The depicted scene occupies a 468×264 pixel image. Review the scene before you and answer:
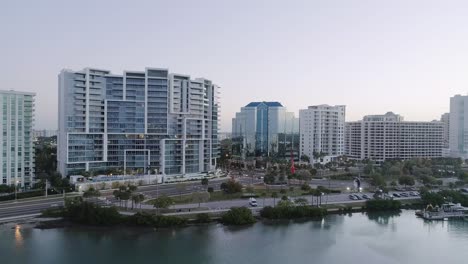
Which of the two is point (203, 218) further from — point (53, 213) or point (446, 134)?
point (446, 134)

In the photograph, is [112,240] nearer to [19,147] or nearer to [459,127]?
[19,147]

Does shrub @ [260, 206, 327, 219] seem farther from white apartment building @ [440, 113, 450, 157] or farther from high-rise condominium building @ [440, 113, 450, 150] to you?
high-rise condominium building @ [440, 113, 450, 150]

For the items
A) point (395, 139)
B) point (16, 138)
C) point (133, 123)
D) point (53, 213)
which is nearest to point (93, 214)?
point (53, 213)

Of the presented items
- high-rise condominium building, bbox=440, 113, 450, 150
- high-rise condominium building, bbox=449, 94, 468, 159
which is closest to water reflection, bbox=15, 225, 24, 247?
high-rise condominium building, bbox=449, 94, 468, 159

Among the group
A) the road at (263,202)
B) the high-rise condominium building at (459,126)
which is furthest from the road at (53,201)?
the high-rise condominium building at (459,126)

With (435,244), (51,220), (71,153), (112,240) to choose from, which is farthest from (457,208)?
(71,153)
